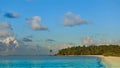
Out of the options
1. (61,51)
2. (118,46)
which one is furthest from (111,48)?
(61,51)

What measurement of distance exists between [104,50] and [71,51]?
25.1 meters

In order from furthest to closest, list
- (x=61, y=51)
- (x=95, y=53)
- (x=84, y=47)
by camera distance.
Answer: (x=61, y=51) → (x=84, y=47) → (x=95, y=53)

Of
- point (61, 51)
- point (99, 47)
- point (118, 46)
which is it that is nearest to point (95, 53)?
point (99, 47)

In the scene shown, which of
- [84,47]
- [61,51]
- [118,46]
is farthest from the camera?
[61,51]

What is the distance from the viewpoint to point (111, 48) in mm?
120812

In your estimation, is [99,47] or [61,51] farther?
[61,51]

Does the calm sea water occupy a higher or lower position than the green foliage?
lower

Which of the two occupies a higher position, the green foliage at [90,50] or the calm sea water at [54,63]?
the green foliage at [90,50]

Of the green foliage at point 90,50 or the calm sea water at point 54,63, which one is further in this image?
the green foliage at point 90,50

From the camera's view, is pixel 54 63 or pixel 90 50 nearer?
pixel 54 63

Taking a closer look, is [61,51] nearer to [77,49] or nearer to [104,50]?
[77,49]

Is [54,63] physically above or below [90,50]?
below

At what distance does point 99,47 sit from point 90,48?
7.26m

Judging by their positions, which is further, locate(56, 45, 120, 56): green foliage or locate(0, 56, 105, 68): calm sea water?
locate(56, 45, 120, 56): green foliage
